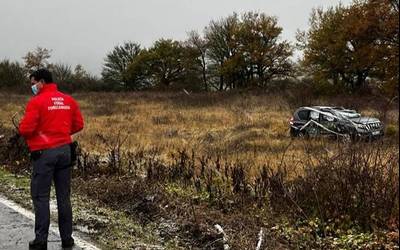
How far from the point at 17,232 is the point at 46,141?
1.51 meters

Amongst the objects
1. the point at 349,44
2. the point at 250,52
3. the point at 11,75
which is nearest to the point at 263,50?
the point at 250,52

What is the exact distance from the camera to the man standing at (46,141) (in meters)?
5.64

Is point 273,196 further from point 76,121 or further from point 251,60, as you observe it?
point 251,60

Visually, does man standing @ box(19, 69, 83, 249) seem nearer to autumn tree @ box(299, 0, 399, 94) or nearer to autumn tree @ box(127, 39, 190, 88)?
autumn tree @ box(299, 0, 399, 94)

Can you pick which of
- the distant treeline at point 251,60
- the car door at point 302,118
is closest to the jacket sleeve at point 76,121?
the car door at point 302,118

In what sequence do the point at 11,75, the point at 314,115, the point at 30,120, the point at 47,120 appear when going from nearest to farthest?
the point at 30,120 < the point at 47,120 < the point at 314,115 < the point at 11,75

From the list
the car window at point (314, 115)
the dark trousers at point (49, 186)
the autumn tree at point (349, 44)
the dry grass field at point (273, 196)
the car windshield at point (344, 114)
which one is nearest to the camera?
the dark trousers at point (49, 186)

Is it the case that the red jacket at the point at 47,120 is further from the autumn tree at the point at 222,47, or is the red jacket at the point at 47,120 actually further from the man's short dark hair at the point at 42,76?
the autumn tree at the point at 222,47

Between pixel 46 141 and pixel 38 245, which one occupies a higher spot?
pixel 46 141

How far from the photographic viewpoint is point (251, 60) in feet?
187

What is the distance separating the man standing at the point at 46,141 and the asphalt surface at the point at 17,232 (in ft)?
0.78

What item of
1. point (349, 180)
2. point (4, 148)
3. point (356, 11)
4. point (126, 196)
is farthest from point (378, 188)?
point (356, 11)

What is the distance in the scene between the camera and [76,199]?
8391 mm

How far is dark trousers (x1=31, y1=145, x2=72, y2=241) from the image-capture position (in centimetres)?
572
